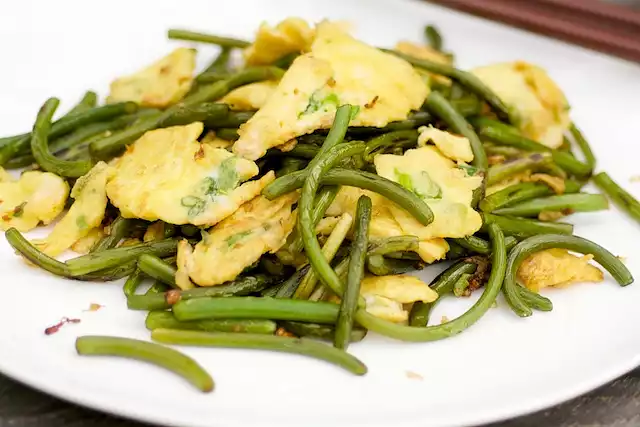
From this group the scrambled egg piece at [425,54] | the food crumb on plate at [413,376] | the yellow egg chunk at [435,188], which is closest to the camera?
the food crumb on plate at [413,376]

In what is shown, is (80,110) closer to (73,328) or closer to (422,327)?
(73,328)

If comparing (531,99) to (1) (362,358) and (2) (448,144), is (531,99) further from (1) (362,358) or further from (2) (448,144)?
(1) (362,358)

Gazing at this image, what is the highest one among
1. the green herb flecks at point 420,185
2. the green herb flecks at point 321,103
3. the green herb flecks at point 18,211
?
the green herb flecks at point 321,103

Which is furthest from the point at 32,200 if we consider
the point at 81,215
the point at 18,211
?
the point at 81,215

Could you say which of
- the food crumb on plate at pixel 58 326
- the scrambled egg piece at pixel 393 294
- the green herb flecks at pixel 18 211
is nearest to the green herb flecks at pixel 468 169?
the scrambled egg piece at pixel 393 294

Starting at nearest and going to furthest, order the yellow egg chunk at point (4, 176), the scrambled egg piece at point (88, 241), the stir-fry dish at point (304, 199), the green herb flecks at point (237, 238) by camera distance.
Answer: the stir-fry dish at point (304, 199) → the green herb flecks at point (237, 238) → the scrambled egg piece at point (88, 241) → the yellow egg chunk at point (4, 176)

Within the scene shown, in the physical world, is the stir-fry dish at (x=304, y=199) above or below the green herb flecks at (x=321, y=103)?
below

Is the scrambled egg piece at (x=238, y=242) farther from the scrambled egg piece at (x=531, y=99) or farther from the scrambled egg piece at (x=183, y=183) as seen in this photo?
the scrambled egg piece at (x=531, y=99)
